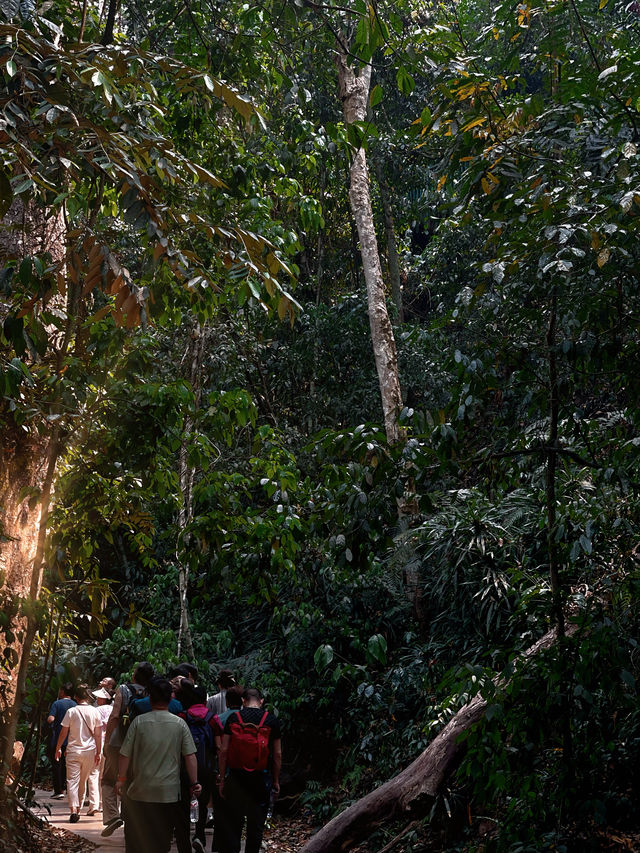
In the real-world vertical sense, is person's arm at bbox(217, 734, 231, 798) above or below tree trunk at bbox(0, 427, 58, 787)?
below

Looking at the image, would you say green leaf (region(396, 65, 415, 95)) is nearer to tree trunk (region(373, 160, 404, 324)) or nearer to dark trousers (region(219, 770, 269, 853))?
dark trousers (region(219, 770, 269, 853))

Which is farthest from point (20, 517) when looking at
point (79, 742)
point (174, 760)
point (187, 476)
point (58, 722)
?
point (58, 722)

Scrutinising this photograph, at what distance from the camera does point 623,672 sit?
4062 millimetres

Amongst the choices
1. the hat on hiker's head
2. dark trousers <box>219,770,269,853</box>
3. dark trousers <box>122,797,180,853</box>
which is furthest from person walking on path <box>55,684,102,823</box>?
dark trousers <box>122,797,180,853</box>

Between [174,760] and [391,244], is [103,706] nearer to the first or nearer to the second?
[174,760]

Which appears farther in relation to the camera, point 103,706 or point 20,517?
point 103,706

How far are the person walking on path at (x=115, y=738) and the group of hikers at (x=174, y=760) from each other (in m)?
0.01

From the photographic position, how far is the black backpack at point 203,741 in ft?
25.7

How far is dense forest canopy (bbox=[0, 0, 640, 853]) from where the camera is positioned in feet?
14.0

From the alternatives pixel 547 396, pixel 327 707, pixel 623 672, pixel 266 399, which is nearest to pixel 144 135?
pixel 547 396

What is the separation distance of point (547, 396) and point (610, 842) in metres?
3.08

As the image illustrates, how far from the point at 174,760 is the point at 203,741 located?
2.61 m

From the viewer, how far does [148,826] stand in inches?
214

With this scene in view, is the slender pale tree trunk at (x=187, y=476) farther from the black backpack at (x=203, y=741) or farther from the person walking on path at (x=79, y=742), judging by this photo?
the black backpack at (x=203, y=741)
